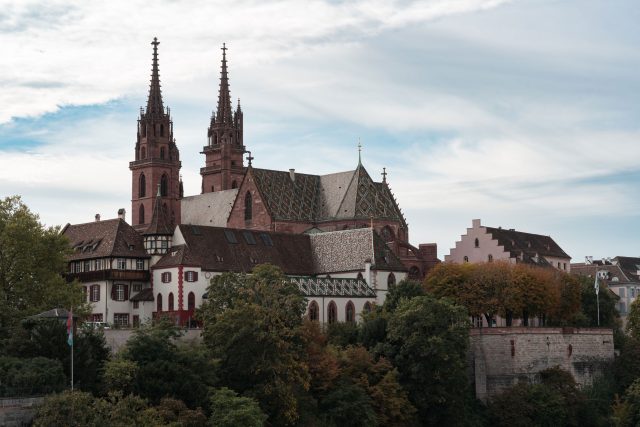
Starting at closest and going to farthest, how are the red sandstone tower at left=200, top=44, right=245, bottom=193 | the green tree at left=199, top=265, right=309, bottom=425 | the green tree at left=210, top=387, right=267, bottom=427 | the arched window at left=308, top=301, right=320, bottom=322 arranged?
the green tree at left=210, top=387, right=267, bottom=427 < the green tree at left=199, top=265, right=309, bottom=425 < the arched window at left=308, top=301, right=320, bottom=322 < the red sandstone tower at left=200, top=44, right=245, bottom=193

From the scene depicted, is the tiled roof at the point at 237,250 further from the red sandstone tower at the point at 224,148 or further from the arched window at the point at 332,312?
the red sandstone tower at the point at 224,148

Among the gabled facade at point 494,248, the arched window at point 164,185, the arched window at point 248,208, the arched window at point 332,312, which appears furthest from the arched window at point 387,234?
the arched window at point 164,185

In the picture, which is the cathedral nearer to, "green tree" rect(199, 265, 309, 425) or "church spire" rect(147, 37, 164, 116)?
"church spire" rect(147, 37, 164, 116)

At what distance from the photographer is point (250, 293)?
89688mm

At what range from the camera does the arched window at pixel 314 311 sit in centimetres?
11312

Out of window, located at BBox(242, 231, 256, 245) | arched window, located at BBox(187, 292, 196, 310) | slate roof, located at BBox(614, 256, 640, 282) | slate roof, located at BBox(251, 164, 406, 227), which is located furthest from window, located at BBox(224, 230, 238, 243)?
slate roof, located at BBox(614, 256, 640, 282)

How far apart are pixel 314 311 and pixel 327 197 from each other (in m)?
33.4

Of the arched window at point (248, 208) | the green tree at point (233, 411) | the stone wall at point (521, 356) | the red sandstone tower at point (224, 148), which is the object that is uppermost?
the red sandstone tower at point (224, 148)

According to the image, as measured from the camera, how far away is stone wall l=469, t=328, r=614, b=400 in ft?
344

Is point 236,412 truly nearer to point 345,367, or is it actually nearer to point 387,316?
point 345,367

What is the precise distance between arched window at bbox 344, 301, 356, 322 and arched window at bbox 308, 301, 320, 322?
358cm

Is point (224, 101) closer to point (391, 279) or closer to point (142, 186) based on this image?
point (142, 186)

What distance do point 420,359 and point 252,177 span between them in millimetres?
50741

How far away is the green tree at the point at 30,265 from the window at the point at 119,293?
11.3 meters
